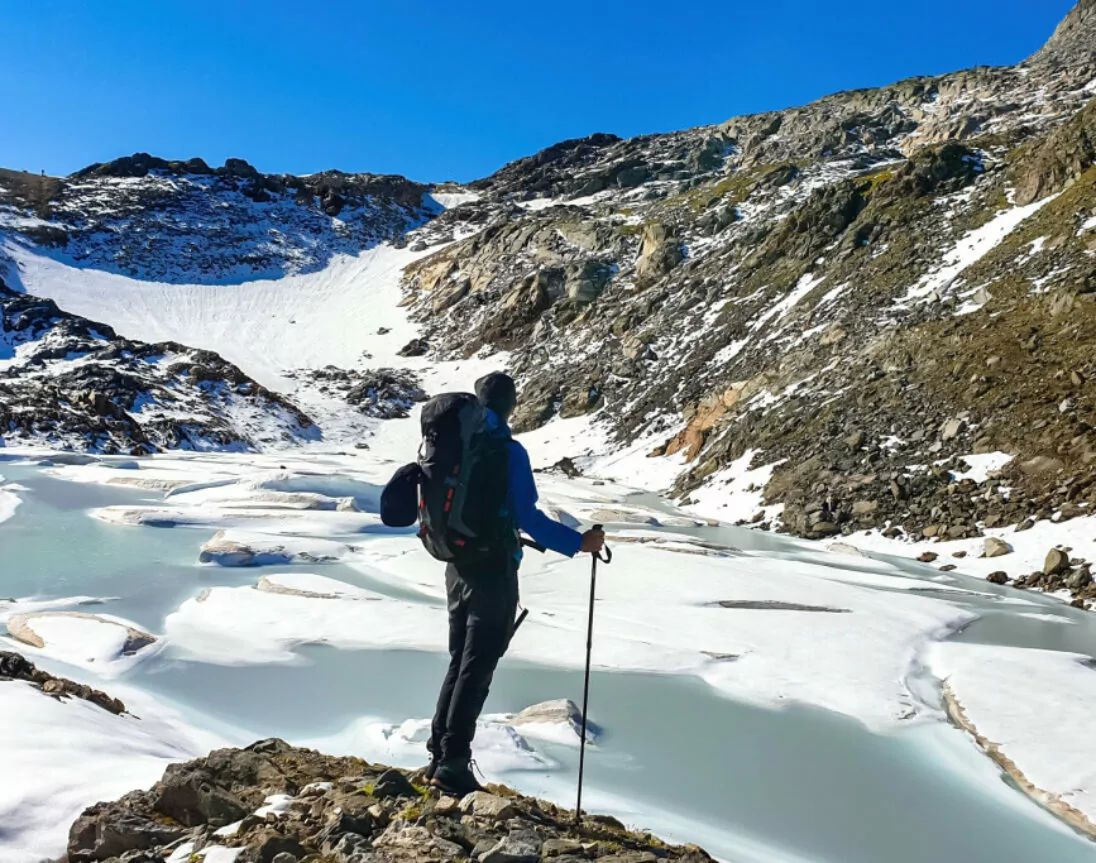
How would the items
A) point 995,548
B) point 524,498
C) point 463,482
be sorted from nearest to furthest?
point 463,482 < point 524,498 < point 995,548

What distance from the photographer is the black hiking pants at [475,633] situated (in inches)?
151

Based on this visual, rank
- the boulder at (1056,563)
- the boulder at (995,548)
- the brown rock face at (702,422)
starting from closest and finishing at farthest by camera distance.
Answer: the boulder at (1056,563) → the boulder at (995,548) → the brown rock face at (702,422)

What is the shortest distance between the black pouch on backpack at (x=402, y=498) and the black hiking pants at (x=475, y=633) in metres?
0.41

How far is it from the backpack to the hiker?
0.02 meters

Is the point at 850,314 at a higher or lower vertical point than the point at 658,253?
lower

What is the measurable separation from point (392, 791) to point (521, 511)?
60.2 inches

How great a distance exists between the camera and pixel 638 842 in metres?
3.51

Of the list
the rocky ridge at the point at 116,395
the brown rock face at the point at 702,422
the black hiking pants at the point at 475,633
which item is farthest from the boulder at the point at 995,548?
the rocky ridge at the point at 116,395

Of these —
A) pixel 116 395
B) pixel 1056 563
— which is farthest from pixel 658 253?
pixel 1056 563

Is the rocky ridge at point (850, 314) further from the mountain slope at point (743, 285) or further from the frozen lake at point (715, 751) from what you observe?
the frozen lake at point (715, 751)

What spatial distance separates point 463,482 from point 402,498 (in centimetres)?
50

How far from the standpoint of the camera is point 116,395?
142 feet

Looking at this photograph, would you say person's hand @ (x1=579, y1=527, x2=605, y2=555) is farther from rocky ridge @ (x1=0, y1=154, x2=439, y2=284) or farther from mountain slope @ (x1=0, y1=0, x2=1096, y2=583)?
rocky ridge @ (x1=0, y1=154, x2=439, y2=284)

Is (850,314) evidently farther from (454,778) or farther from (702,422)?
(454,778)
